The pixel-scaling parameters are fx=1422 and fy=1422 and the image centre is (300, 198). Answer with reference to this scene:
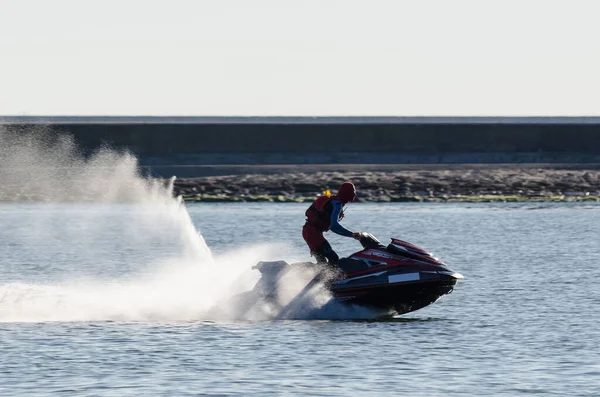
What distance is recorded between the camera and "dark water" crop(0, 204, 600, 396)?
1602 cm

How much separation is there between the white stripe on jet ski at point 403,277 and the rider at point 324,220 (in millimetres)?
787

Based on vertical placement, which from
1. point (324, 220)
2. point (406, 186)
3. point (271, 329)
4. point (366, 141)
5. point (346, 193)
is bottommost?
point (406, 186)

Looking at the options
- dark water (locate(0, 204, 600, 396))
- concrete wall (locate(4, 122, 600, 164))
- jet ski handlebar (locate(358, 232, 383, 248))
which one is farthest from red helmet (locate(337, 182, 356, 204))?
concrete wall (locate(4, 122, 600, 164))

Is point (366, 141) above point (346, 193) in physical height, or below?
below

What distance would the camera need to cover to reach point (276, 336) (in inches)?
764

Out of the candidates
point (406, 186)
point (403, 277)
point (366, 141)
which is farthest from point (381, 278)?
point (366, 141)

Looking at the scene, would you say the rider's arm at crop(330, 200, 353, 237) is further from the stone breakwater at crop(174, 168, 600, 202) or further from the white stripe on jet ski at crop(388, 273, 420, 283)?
the stone breakwater at crop(174, 168, 600, 202)

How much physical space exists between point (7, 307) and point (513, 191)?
45189mm

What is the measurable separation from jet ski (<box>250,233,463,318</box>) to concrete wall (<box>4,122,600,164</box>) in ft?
174

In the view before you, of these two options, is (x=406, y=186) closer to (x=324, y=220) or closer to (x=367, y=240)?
(x=367, y=240)

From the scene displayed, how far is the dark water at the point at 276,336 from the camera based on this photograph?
1602 cm

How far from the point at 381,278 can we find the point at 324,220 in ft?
3.85

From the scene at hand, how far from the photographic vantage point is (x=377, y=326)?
20469 mm

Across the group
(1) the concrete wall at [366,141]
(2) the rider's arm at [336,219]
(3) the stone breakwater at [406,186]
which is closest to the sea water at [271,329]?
(2) the rider's arm at [336,219]
